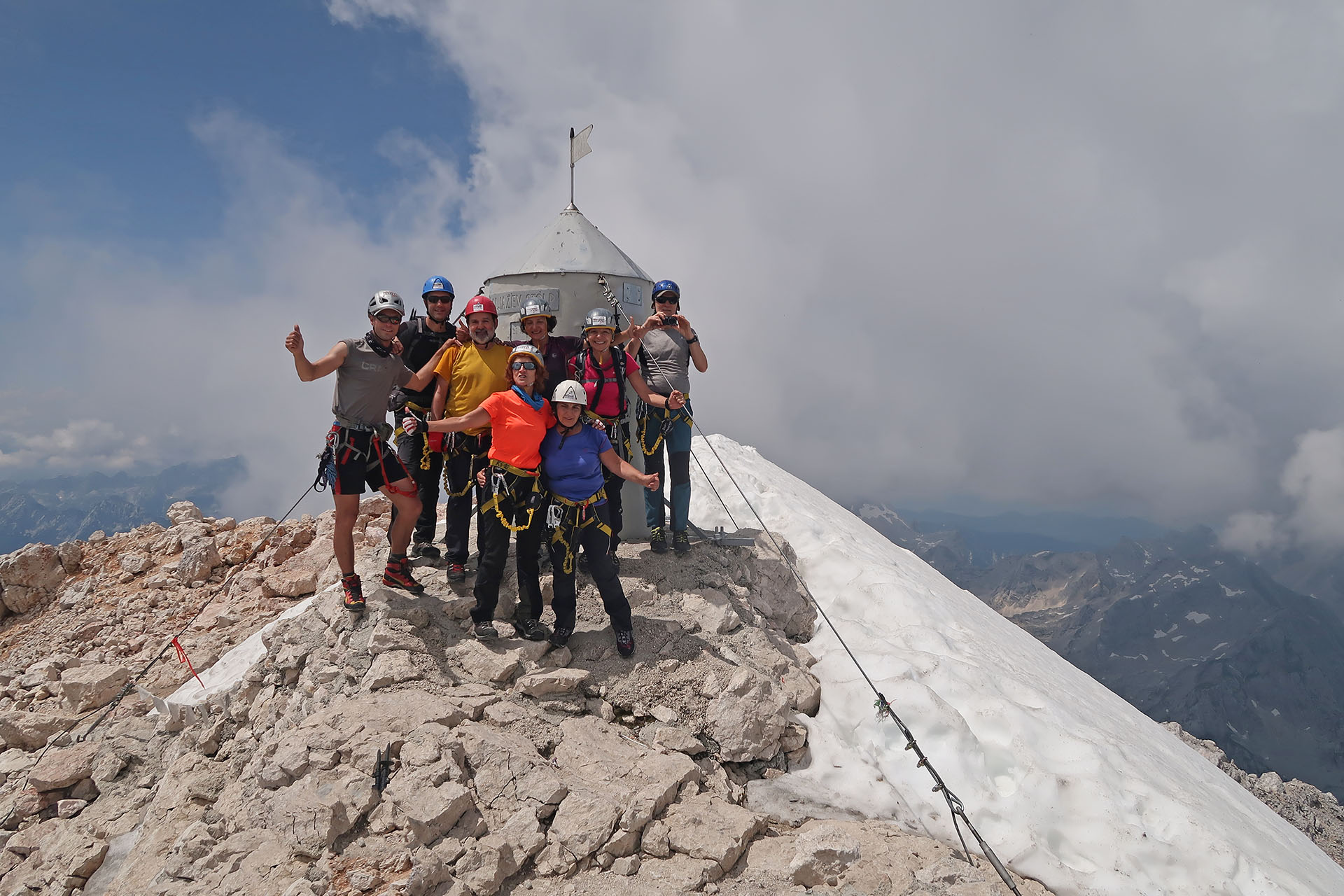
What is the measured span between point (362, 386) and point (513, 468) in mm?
2109

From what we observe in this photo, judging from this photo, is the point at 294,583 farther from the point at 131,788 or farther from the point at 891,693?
the point at 891,693

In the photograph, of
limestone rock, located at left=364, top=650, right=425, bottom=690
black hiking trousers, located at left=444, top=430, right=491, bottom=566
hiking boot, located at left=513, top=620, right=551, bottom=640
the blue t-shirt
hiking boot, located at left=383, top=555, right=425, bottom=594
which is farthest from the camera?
black hiking trousers, located at left=444, top=430, right=491, bottom=566

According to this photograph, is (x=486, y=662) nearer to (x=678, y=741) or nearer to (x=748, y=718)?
(x=678, y=741)

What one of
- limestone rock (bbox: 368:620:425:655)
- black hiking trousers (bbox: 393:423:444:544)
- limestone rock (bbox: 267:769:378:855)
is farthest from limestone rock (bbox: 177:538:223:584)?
limestone rock (bbox: 267:769:378:855)

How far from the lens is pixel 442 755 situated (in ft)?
17.1

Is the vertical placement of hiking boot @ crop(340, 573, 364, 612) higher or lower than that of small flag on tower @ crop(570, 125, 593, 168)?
lower

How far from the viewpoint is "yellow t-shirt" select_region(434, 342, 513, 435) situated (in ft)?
24.1

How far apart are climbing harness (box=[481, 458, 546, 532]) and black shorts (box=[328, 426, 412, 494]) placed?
59.9 inches

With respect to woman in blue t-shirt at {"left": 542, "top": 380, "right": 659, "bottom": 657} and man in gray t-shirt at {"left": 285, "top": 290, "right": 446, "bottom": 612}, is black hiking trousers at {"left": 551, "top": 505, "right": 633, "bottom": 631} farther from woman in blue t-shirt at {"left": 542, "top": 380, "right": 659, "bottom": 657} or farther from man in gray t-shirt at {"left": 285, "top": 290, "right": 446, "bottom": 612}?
man in gray t-shirt at {"left": 285, "top": 290, "right": 446, "bottom": 612}

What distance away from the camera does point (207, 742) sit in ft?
22.7

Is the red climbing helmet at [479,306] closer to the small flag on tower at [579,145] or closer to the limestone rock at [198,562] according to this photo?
the small flag on tower at [579,145]

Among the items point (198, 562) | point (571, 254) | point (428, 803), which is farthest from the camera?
point (198, 562)

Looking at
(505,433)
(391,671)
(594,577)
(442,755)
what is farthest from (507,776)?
(505,433)

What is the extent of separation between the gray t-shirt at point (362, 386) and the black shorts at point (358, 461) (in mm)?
148
